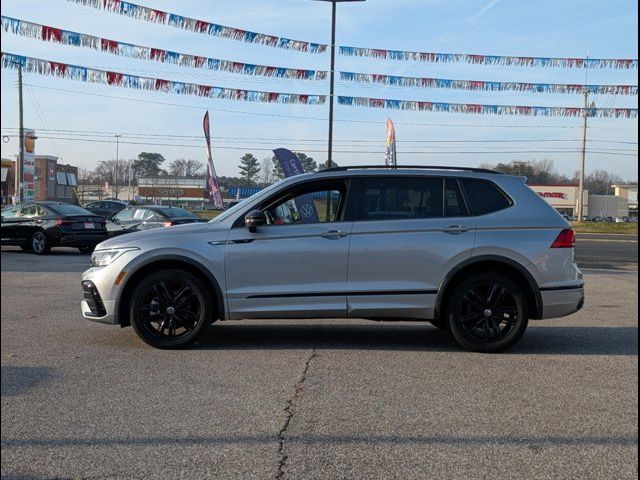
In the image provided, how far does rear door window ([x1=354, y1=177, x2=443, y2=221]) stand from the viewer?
21.8 ft

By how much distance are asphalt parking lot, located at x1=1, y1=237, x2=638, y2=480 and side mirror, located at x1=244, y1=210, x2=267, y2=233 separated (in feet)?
4.07

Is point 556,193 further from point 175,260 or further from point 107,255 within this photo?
point 107,255

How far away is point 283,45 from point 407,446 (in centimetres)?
1411

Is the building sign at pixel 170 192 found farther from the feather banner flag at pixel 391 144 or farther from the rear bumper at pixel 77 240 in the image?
the rear bumper at pixel 77 240

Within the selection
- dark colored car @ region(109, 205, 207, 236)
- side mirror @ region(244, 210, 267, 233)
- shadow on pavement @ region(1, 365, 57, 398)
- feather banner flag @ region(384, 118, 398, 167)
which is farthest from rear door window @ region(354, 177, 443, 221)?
feather banner flag @ region(384, 118, 398, 167)

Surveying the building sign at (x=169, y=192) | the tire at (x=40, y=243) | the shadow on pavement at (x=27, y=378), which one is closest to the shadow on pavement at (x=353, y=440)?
the shadow on pavement at (x=27, y=378)

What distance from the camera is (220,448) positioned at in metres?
3.99

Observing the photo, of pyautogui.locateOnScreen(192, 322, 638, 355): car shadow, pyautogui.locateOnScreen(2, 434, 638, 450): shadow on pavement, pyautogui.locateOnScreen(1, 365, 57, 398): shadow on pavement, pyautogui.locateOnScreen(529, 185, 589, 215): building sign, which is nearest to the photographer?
pyautogui.locateOnScreen(2, 434, 638, 450): shadow on pavement

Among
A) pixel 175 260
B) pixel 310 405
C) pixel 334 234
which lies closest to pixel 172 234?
pixel 175 260

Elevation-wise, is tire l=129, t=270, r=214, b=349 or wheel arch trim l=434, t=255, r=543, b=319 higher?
wheel arch trim l=434, t=255, r=543, b=319

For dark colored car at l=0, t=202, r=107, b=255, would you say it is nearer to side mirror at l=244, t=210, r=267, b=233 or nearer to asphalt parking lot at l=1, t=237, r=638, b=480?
asphalt parking lot at l=1, t=237, r=638, b=480

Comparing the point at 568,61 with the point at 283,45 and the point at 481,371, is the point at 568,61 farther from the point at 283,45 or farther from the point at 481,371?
the point at 481,371

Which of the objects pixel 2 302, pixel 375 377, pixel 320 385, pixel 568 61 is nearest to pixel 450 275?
pixel 375 377

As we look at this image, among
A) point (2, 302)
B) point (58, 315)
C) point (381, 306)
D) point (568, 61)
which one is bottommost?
point (58, 315)
